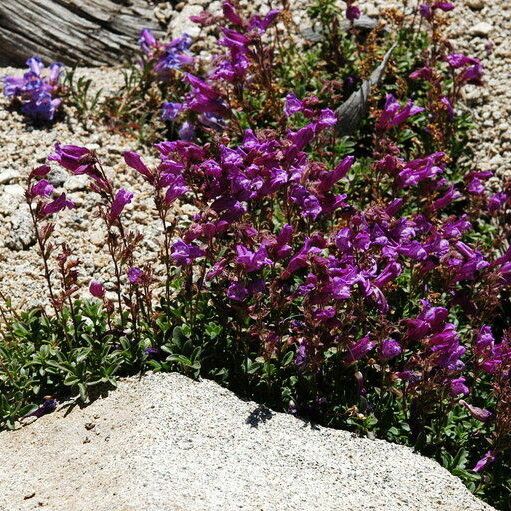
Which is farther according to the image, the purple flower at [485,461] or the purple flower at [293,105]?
the purple flower at [293,105]

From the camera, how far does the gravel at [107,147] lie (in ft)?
17.5

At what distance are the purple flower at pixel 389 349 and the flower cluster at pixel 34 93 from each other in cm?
327

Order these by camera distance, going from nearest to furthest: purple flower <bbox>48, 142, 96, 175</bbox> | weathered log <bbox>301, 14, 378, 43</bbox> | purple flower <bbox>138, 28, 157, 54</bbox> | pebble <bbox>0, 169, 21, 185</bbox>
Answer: purple flower <bbox>48, 142, 96, 175</bbox> → pebble <bbox>0, 169, 21, 185</bbox> → purple flower <bbox>138, 28, 157, 54</bbox> → weathered log <bbox>301, 14, 378, 43</bbox>

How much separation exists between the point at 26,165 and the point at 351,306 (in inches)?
109

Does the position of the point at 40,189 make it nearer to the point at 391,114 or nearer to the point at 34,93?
the point at 391,114

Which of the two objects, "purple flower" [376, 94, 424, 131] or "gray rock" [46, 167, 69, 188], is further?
"gray rock" [46, 167, 69, 188]

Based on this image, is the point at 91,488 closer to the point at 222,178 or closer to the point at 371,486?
the point at 371,486

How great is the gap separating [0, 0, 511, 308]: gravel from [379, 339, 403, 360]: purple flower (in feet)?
5.85

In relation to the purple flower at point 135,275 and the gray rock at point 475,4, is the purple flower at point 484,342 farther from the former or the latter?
the gray rock at point 475,4

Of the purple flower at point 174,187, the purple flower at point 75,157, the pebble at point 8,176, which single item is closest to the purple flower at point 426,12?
the purple flower at point 174,187

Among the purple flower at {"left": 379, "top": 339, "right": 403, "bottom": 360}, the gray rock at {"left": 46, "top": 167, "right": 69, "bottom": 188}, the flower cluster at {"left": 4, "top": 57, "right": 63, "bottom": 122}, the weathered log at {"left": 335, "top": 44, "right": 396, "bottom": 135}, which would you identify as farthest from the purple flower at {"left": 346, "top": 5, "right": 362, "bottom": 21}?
the purple flower at {"left": 379, "top": 339, "right": 403, "bottom": 360}

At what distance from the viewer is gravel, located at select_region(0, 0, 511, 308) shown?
17.5 ft

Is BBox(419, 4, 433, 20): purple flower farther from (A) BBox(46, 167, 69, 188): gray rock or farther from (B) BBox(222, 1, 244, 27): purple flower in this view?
(A) BBox(46, 167, 69, 188): gray rock

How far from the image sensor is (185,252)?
4273mm
